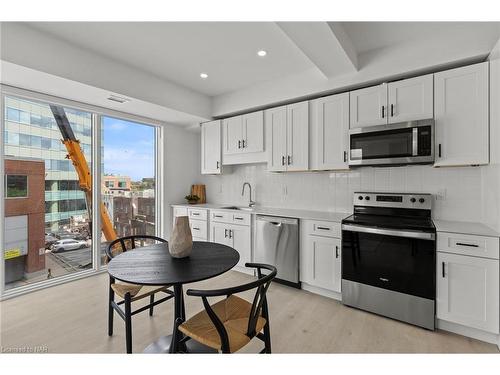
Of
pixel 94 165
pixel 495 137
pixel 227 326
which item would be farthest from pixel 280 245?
pixel 94 165

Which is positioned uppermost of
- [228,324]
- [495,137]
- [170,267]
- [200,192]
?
[495,137]

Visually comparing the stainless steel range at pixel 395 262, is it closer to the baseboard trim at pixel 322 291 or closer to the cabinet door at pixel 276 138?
the baseboard trim at pixel 322 291

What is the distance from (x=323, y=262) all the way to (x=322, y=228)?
380 mm

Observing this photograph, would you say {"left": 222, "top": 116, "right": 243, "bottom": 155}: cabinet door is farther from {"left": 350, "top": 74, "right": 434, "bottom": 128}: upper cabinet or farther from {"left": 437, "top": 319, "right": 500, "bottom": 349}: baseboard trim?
{"left": 437, "top": 319, "right": 500, "bottom": 349}: baseboard trim

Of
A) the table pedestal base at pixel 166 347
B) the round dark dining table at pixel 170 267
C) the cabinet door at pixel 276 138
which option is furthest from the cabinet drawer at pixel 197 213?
the table pedestal base at pixel 166 347

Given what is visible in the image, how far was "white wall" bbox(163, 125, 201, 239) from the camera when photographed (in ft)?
14.0

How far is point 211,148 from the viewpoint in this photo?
4.13 meters

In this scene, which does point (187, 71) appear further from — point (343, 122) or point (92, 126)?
point (343, 122)

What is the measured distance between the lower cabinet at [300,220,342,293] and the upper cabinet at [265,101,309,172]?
841 millimetres

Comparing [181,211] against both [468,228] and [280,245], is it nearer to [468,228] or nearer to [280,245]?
[280,245]

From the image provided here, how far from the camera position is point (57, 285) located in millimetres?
3047

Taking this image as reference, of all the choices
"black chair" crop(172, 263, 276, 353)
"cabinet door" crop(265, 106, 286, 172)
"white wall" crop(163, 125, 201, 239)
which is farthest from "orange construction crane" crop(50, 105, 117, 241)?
"black chair" crop(172, 263, 276, 353)

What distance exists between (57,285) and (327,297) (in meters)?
3.32

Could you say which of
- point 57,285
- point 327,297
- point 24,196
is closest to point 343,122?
point 327,297
